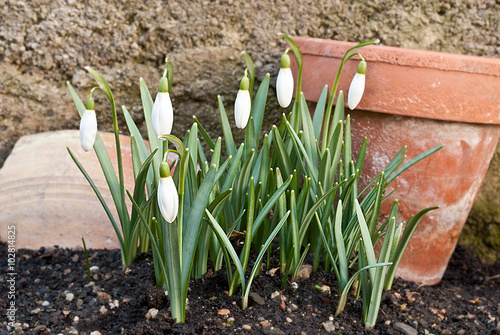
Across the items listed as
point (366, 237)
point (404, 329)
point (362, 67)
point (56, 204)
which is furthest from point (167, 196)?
point (56, 204)

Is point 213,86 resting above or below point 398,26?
below

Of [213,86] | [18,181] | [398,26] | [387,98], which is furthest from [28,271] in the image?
[398,26]

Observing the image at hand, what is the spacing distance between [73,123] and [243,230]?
1.06m

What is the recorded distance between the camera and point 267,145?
146 cm


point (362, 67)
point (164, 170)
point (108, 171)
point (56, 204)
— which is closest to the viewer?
point (164, 170)

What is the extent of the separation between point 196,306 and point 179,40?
124 cm

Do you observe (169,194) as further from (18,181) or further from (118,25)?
(118,25)

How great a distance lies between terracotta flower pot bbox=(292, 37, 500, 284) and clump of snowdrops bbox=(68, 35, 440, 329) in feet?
0.38

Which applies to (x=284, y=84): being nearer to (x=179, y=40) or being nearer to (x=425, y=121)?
(x=425, y=121)

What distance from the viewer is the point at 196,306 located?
1.33 meters

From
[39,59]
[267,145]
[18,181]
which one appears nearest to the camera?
[267,145]

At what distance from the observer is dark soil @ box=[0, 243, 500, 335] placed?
129 centimetres

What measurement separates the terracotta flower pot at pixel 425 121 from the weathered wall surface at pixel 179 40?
1.40 feet

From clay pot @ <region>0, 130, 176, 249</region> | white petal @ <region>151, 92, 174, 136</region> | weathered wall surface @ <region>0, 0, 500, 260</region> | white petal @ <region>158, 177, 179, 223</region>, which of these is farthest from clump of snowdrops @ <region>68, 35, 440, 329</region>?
weathered wall surface @ <region>0, 0, 500, 260</region>
